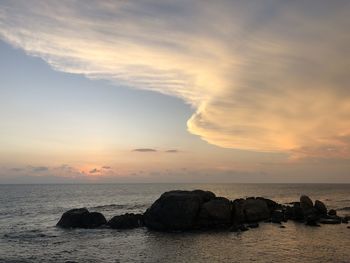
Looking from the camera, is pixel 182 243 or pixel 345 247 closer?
pixel 345 247

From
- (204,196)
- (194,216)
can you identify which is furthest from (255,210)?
(194,216)

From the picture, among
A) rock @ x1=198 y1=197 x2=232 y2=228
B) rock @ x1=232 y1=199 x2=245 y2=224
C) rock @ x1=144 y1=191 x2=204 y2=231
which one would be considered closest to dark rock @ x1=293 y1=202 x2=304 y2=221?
rock @ x1=232 y1=199 x2=245 y2=224

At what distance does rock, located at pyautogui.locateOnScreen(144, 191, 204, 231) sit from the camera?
185 ft

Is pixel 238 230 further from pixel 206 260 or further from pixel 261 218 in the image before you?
pixel 206 260

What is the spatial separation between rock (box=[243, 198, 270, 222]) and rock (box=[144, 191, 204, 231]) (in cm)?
832

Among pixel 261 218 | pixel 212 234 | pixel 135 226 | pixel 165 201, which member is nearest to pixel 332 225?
pixel 261 218

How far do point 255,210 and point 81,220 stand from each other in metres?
26.5

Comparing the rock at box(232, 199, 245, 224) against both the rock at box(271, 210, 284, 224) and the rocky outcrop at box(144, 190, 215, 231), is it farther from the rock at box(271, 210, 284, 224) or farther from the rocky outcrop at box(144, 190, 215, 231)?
the rocky outcrop at box(144, 190, 215, 231)

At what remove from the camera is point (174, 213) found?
187 feet

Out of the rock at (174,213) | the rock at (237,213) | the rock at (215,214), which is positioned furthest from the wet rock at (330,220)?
the rock at (174,213)

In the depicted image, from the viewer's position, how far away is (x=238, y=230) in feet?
178

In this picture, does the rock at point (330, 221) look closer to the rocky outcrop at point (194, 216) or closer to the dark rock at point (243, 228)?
the rocky outcrop at point (194, 216)

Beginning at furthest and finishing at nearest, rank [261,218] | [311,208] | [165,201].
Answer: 1. [311,208]
2. [261,218]
3. [165,201]

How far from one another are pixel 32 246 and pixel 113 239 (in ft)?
30.5
